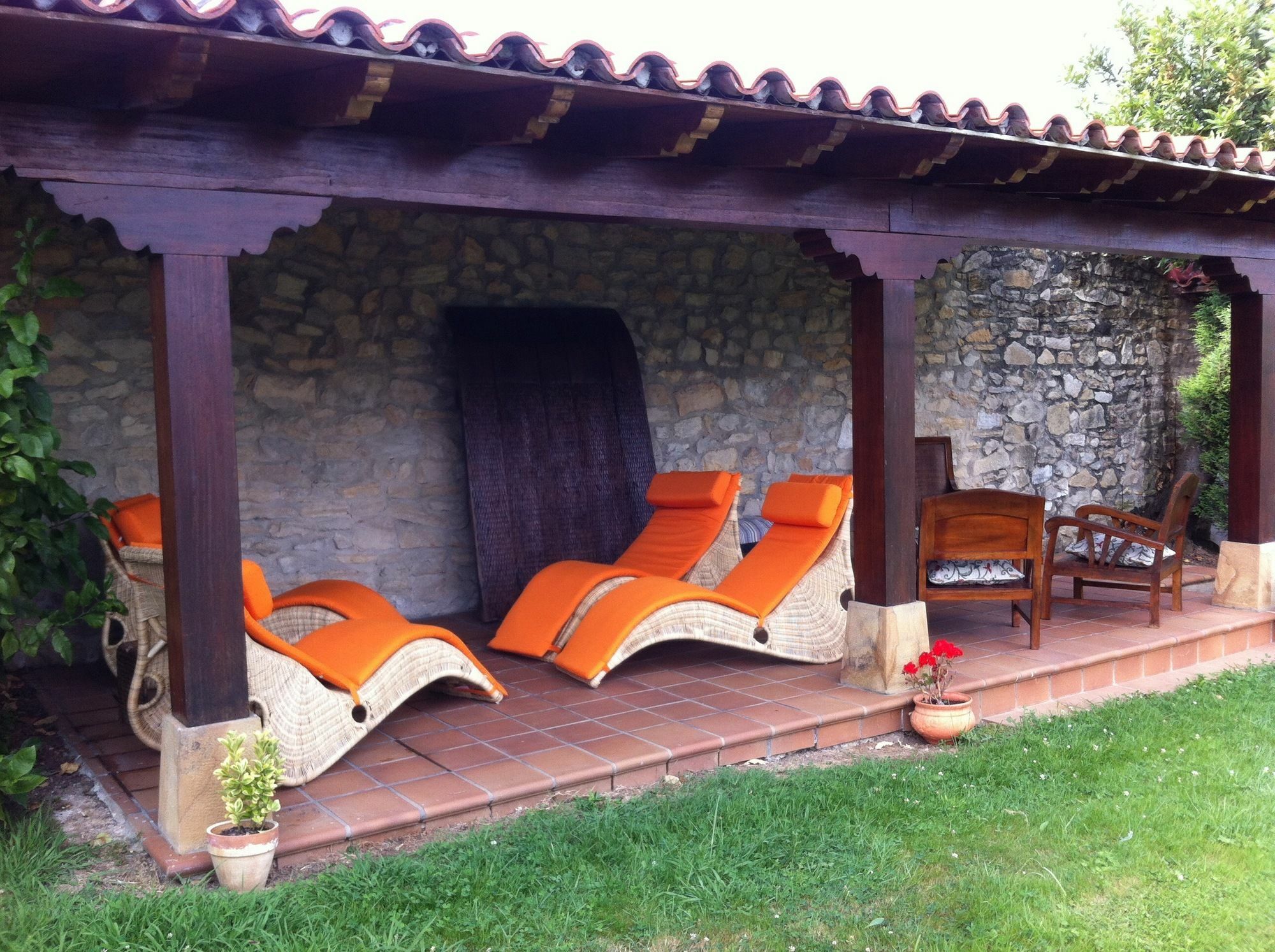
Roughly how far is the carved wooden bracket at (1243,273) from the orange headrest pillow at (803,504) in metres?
2.95

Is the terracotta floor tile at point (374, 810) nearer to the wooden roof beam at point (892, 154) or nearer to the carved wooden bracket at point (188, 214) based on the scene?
the carved wooden bracket at point (188, 214)

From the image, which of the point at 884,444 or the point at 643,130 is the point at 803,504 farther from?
the point at 643,130

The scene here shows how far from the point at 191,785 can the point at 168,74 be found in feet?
6.89

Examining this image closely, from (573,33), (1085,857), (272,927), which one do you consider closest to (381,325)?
(573,33)

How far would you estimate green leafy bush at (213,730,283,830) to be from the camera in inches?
126

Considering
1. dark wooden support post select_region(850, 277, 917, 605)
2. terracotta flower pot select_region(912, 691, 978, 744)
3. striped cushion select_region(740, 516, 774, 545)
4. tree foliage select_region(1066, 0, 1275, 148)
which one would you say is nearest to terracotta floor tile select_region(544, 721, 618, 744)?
terracotta flower pot select_region(912, 691, 978, 744)

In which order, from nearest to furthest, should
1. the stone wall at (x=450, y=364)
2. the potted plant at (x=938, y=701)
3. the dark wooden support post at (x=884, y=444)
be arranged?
the potted plant at (x=938, y=701), the dark wooden support post at (x=884, y=444), the stone wall at (x=450, y=364)

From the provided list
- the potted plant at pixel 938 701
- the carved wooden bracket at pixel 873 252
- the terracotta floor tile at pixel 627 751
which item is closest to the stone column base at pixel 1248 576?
the potted plant at pixel 938 701

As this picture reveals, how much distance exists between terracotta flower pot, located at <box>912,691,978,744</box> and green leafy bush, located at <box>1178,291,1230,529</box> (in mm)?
5679

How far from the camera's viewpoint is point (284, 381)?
610 centimetres

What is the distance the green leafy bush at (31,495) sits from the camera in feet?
11.3

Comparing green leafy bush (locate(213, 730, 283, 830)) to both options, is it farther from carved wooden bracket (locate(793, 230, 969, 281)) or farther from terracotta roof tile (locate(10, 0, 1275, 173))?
carved wooden bracket (locate(793, 230, 969, 281))

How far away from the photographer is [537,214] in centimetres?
428

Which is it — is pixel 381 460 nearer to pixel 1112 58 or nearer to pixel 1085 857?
pixel 1085 857
